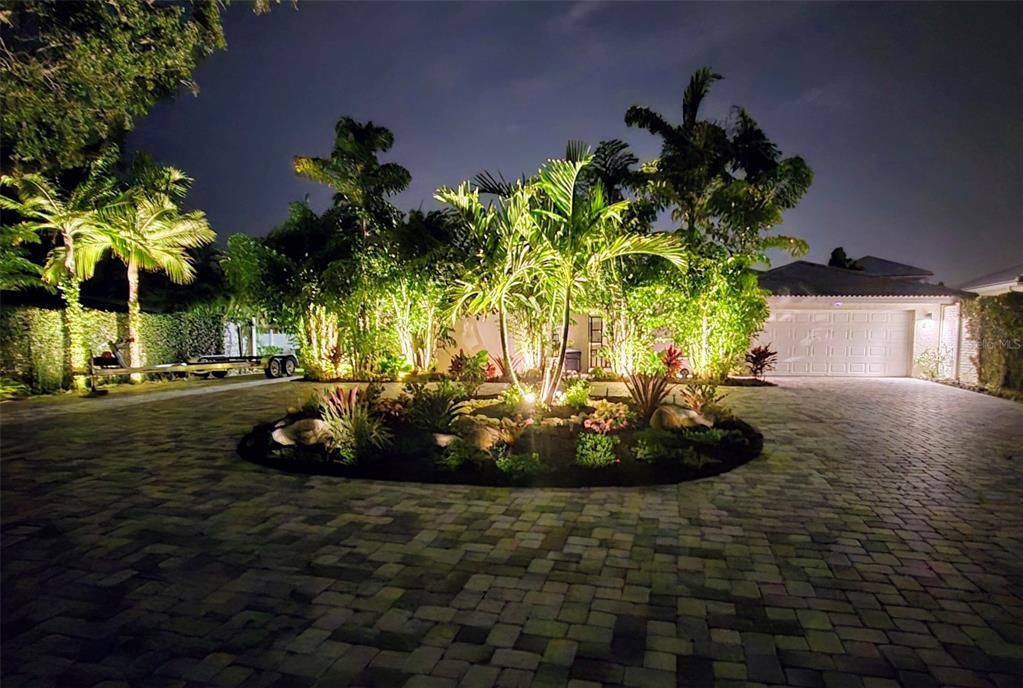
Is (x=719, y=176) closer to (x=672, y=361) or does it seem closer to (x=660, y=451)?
(x=672, y=361)

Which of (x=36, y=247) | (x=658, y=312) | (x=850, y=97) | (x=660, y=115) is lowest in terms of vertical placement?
(x=658, y=312)

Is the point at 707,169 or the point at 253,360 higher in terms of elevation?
the point at 707,169

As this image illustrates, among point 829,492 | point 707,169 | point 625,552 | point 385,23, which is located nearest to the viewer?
point 625,552

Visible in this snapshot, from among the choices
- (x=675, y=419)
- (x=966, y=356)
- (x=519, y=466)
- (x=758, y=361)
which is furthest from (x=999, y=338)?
(x=519, y=466)

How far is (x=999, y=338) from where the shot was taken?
1178 cm

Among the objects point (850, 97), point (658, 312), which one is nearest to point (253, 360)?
point (658, 312)

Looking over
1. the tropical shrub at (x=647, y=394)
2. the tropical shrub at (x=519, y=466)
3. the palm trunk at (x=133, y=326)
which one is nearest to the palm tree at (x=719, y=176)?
the tropical shrub at (x=647, y=394)

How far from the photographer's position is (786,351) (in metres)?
15.2

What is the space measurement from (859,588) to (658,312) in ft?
33.4

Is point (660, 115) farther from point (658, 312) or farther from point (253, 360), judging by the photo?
point (253, 360)

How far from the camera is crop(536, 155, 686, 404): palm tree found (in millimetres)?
6818

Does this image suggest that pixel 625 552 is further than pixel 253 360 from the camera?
No

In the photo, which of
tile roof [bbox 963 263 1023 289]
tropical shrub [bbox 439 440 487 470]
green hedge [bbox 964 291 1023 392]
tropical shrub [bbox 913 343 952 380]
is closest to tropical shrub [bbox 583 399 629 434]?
tropical shrub [bbox 439 440 487 470]

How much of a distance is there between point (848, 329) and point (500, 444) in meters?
13.5
